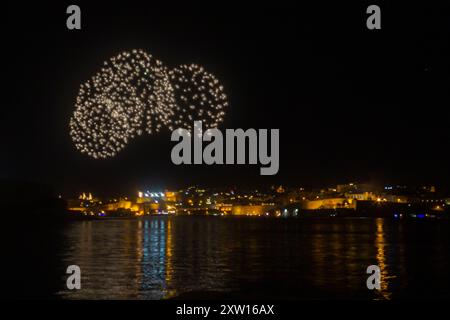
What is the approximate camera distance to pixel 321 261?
2653 cm

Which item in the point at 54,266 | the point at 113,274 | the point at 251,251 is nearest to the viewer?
the point at 113,274

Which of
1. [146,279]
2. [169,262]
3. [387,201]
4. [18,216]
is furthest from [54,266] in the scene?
[387,201]

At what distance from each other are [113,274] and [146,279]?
6.02 ft

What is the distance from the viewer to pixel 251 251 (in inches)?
1291

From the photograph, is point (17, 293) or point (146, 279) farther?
point (146, 279)

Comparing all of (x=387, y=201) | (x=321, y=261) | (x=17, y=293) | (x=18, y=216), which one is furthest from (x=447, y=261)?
(x=387, y=201)

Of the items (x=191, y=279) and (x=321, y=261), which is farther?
(x=321, y=261)

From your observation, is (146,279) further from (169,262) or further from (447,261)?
(447,261)
